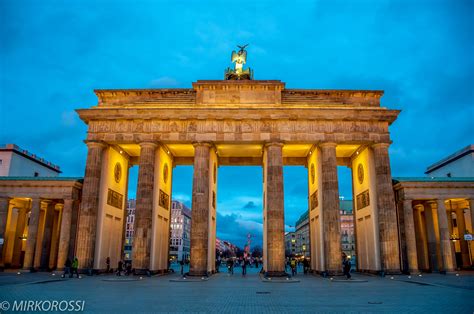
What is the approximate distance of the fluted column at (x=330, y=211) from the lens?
104 feet

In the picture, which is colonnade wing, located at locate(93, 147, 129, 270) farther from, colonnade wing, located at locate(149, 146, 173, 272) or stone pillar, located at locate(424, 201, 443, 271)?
stone pillar, located at locate(424, 201, 443, 271)

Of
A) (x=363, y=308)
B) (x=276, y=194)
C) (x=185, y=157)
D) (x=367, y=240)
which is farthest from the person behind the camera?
(x=185, y=157)

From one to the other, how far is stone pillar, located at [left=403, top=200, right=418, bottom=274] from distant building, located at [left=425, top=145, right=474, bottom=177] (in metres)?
21.1

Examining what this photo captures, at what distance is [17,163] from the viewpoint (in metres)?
52.4

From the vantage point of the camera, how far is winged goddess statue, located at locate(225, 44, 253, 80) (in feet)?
130

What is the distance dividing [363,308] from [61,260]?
29412 millimetres

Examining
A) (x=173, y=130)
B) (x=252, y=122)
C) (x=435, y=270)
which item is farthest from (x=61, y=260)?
(x=435, y=270)

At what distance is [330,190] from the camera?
109 ft

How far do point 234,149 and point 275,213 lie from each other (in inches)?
358

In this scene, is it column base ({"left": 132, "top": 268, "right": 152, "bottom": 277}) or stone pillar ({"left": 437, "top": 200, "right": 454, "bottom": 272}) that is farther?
stone pillar ({"left": 437, "top": 200, "right": 454, "bottom": 272})

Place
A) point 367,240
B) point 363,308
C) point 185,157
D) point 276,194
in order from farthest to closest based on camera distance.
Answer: point 185,157 < point 367,240 < point 276,194 < point 363,308

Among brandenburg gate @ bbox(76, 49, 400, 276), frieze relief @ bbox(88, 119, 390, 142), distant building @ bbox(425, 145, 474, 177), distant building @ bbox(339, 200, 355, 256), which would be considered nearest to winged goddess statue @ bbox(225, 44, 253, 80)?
brandenburg gate @ bbox(76, 49, 400, 276)

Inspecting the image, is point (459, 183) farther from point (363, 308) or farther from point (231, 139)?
point (363, 308)

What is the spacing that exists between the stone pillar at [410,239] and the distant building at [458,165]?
2112 centimetres
